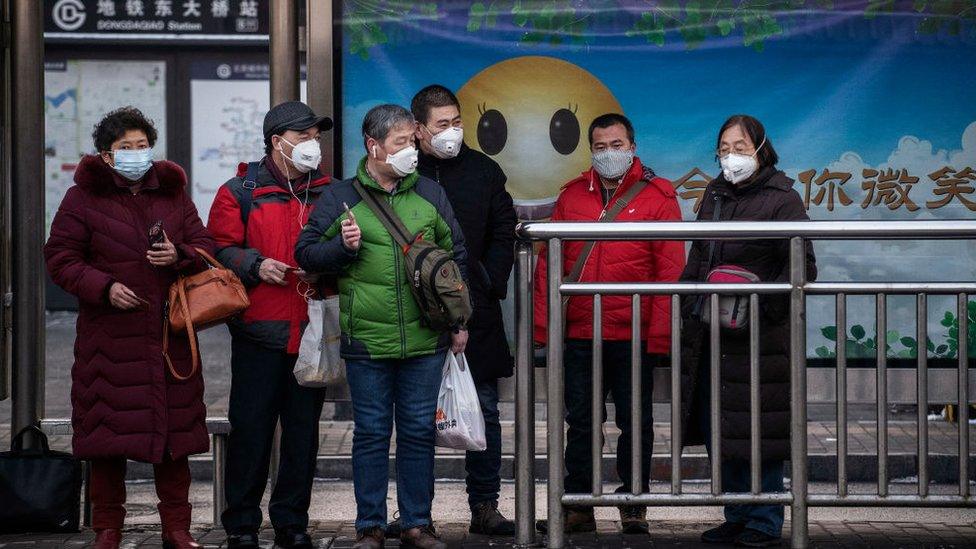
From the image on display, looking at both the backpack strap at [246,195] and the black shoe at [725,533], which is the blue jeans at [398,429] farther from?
the black shoe at [725,533]

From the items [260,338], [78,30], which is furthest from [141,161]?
[78,30]

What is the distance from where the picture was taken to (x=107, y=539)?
215 inches

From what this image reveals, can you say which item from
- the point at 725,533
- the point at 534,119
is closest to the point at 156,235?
the point at 534,119

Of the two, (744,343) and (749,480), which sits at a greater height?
(744,343)

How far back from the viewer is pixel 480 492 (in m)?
6.05

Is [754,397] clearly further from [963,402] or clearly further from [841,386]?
[963,402]

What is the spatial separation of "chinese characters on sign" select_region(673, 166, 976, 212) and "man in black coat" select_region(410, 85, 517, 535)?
1.39 meters

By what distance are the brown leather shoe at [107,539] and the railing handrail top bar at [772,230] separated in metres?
2.01

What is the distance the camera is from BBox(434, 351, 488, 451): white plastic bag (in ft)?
18.2

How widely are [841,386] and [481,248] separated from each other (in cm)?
159

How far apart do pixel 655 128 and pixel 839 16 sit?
102cm

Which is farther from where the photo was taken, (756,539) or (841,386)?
(756,539)

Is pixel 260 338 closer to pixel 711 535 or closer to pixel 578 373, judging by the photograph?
pixel 578 373

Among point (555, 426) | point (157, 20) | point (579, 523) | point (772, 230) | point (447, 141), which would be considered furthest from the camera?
point (157, 20)
